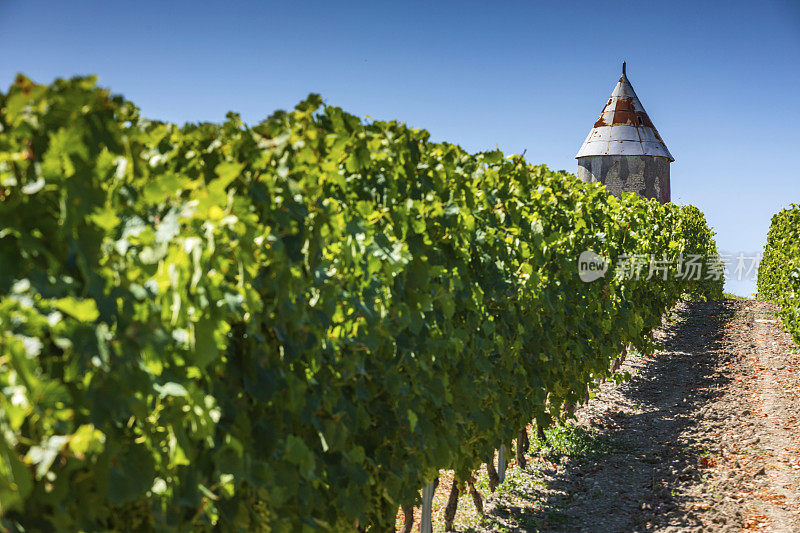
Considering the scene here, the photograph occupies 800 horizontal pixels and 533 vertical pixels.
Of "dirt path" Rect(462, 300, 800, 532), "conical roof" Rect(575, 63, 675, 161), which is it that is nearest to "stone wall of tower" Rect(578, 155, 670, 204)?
"conical roof" Rect(575, 63, 675, 161)

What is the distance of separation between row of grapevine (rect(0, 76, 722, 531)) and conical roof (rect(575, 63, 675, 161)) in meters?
28.4

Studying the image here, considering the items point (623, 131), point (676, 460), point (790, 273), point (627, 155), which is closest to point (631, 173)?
point (627, 155)

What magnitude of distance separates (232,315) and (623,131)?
3218cm

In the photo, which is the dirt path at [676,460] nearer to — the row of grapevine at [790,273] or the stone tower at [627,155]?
the row of grapevine at [790,273]

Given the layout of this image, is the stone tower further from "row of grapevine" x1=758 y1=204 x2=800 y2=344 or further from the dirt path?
the dirt path

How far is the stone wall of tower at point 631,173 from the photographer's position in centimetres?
3095

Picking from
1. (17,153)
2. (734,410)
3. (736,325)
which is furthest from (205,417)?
(736,325)

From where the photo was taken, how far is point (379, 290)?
3.23 metres

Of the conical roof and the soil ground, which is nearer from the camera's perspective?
the soil ground

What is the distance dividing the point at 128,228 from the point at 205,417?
2.01 feet

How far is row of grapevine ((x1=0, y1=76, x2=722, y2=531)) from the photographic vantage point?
1699 millimetres

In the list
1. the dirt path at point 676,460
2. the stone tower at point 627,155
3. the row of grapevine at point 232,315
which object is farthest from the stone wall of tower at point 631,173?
the row of grapevine at point 232,315

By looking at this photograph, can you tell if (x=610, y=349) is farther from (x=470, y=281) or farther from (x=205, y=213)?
(x=205, y=213)

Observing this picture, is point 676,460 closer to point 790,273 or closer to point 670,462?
point 670,462
